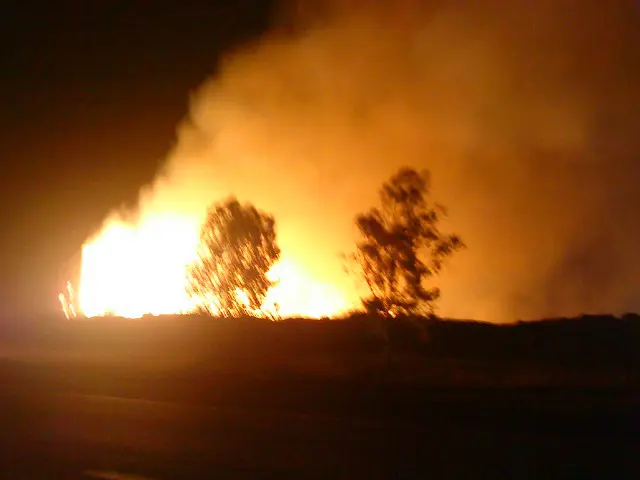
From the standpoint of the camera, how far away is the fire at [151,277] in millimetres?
34969

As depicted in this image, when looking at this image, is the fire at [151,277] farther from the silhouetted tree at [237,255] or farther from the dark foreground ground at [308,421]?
the dark foreground ground at [308,421]

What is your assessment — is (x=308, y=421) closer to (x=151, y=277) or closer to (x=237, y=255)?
(x=237, y=255)

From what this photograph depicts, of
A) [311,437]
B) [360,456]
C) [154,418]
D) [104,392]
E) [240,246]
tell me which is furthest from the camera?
[240,246]

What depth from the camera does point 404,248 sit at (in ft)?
77.8

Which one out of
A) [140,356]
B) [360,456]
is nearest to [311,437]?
[360,456]

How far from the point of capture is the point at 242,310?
1225 inches

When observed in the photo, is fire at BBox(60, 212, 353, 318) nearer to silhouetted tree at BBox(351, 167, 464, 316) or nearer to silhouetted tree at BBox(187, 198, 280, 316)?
silhouetted tree at BBox(187, 198, 280, 316)

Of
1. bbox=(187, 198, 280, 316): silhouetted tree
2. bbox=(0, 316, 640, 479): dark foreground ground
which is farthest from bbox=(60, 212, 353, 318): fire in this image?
bbox=(0, 316, 640, 479): dark foreground ground

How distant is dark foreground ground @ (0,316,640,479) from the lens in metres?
8.62

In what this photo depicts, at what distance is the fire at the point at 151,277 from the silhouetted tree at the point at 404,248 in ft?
27.4

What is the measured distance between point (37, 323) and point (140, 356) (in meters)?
13.8

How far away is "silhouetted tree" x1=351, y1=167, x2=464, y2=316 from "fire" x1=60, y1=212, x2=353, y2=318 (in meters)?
8.34

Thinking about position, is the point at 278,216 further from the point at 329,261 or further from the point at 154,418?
the point at 154,418

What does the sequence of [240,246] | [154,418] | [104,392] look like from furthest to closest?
1. [240,246]
2. [104,392]
3. [154,418]
